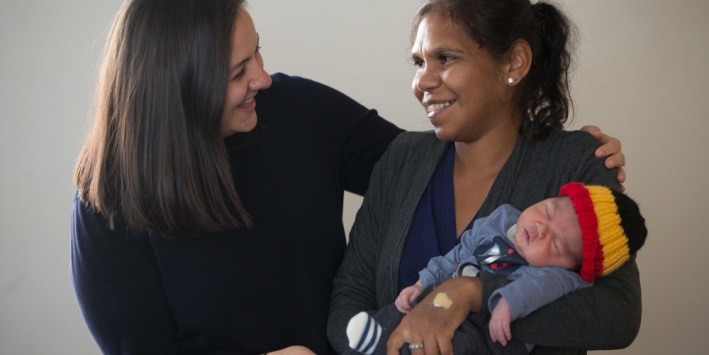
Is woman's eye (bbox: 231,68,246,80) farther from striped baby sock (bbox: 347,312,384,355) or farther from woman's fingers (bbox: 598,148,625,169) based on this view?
woman's fingers (bbox: 598,148,625,169)

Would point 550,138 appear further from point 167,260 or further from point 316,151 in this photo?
point 167,260

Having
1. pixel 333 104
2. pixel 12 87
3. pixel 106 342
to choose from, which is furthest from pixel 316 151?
pixel 12 87

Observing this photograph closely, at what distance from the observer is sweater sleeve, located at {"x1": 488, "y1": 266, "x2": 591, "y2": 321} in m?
1.11

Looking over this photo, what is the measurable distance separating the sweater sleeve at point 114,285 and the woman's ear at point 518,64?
3.98 feet

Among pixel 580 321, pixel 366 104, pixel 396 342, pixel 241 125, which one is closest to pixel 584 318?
pixel 580 321

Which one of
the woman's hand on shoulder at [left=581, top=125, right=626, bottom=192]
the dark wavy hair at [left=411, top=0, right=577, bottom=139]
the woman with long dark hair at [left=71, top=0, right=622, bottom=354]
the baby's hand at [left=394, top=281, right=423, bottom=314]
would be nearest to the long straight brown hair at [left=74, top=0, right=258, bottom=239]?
the woman with long dark hair at [left=71, top=0, right=622, bottom=354]

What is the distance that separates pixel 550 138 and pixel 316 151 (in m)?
0.76

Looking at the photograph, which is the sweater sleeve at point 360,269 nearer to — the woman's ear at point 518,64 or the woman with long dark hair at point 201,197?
the woman with long dark hair at point 201,197

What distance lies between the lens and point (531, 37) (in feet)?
4.86

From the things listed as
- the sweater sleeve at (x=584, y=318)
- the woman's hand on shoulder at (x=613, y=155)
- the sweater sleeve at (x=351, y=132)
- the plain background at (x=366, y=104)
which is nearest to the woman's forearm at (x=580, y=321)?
the sweater sleeve at (x=584, y=318)

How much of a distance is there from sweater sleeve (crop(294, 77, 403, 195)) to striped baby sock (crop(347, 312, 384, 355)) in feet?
2.38

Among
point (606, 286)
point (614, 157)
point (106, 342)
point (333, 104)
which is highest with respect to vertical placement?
point (333, 104)

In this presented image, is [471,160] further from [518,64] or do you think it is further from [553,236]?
[553,236]

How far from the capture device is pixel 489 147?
4.98 feet
